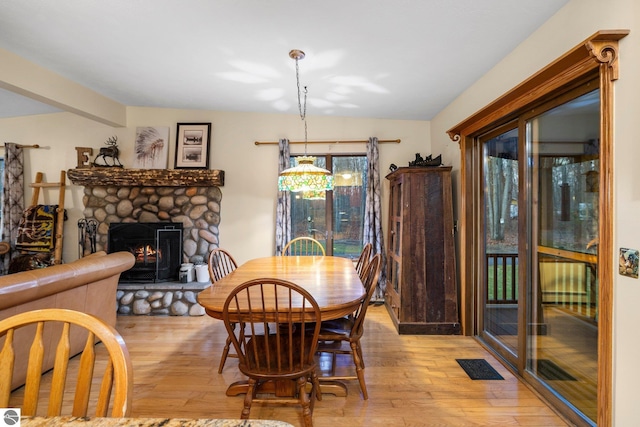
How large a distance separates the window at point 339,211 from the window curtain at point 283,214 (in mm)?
202

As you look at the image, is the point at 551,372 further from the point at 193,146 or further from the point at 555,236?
the point at 193,146

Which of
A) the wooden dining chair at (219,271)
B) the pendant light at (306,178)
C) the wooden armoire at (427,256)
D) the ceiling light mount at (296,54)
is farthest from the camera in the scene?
the wooden armoire at (427,256)

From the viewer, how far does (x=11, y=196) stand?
4590mm

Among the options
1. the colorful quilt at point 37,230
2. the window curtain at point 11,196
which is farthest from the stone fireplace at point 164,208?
the window curtain at point 11,196

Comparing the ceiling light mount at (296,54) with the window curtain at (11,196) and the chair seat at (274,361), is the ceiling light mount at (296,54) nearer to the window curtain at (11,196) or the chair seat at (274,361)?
the chair seat at (274,361)

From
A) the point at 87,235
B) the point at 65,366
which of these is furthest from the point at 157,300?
the point at 65,366

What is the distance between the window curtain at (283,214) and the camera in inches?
172

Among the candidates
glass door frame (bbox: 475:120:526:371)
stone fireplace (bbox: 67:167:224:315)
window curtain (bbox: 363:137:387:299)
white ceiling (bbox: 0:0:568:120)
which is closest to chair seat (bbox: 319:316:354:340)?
glass door frame (bbox: 475:120:526:371)

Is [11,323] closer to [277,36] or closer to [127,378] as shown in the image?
[127,378]

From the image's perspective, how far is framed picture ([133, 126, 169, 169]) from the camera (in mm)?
4551

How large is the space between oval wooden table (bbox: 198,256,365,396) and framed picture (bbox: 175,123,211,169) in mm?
2047

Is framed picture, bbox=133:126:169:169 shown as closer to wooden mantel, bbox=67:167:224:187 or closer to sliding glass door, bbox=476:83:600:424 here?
wooden mantel, bbox=67:167:224:187

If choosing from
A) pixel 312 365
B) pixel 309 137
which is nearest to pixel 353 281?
pixel 312 365

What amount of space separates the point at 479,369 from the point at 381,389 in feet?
2.94
